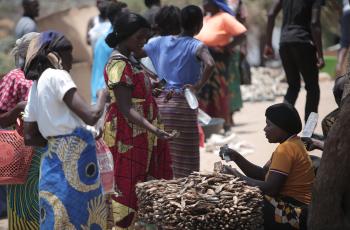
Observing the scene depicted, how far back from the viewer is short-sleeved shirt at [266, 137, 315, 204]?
18.6 feet

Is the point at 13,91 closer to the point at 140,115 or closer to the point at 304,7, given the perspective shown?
the point at 140,115

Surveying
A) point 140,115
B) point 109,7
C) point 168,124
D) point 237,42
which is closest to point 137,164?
point 140,115

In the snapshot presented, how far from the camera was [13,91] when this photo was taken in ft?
21.3

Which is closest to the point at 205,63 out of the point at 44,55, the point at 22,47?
the point at 22,47

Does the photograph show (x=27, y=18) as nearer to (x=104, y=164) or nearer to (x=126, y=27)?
(x=126, y=27)

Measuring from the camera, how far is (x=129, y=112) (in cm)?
617

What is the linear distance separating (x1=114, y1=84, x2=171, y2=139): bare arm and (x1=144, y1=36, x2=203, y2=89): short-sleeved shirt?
3.60ft

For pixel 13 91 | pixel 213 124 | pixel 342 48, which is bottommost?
pixel 213 124

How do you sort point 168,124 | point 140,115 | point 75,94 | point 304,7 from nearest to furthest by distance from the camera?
point 75,94 < point 140,115 < point 168,124 < point 304,7

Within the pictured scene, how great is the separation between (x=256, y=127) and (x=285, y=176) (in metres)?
7.21

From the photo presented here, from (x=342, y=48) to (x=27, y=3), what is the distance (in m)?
4.21

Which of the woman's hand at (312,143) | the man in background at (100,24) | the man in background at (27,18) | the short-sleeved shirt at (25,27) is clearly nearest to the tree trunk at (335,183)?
the woman's hand at (312,143)

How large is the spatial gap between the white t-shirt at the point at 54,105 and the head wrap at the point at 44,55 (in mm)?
71

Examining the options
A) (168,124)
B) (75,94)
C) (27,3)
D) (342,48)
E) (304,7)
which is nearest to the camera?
(75,94)
